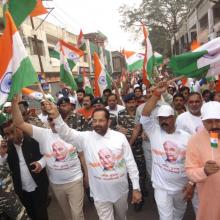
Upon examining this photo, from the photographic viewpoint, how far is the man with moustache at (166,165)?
4.28 metres

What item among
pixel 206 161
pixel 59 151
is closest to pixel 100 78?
pixel 59 151

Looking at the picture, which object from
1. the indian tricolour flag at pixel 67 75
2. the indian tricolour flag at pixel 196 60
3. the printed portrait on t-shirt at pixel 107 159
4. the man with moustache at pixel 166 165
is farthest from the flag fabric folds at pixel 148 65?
the printed portrait on t-shirt at pixel 107 159

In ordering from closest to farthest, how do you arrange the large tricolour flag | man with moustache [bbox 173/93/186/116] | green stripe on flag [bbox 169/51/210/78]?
green stripe on flag [bbox 169/51/210/78], man with moustache [bbox 173/93/186/116], the large tricolour flag

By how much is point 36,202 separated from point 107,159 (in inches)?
54.2

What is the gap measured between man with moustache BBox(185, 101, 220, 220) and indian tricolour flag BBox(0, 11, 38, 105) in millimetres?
1849

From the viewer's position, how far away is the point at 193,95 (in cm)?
525

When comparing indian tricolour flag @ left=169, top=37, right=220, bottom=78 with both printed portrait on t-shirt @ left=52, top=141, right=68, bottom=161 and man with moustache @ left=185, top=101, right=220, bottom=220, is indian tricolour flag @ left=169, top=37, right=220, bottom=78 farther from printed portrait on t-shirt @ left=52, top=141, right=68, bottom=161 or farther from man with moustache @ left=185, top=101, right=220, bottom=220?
printed portrait on t-shirt @ left=52, top=141, right=68, bottom=161

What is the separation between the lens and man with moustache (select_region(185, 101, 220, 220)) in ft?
11.1

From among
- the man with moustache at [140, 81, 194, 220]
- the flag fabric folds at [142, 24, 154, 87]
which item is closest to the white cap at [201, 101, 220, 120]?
the man with moustache at [140, 81, 194, 220]

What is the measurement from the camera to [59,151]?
466 cm

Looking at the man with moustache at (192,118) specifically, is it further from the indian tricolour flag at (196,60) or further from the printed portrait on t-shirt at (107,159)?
the printed portrait on t-shirt at (107,159)

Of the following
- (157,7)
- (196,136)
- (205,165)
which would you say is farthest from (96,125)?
(157,7)

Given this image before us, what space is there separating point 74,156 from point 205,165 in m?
2.09

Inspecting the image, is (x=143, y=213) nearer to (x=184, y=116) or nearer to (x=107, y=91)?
(x=184, y=116)
